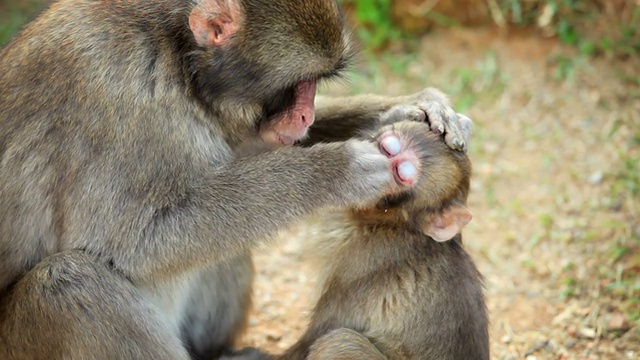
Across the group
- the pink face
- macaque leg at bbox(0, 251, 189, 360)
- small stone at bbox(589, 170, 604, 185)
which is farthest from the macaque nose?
small stone at bbox(589, 170, 604, 185)

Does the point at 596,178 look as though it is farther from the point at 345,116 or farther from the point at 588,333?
the point at 345,116

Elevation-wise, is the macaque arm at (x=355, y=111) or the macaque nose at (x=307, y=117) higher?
the macaque nose at (x=307, y=117)

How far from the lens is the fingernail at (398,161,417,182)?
5160mm

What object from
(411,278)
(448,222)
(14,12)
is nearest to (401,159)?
(448,222)

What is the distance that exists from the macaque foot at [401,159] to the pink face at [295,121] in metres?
0.44

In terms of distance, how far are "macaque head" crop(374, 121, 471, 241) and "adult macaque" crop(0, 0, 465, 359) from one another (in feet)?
0.60

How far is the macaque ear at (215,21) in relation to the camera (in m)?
4.95

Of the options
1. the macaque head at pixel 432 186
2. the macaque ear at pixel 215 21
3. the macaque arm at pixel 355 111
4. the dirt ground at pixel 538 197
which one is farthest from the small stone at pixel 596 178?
the macaque ear at pixel 215 21

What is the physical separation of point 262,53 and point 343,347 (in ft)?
5.33

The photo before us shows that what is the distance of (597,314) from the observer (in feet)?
22.2

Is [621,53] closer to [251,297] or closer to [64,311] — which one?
[251,297]

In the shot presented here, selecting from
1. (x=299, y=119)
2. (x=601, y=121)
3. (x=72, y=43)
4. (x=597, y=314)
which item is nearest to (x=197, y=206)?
(x=299, y=119)

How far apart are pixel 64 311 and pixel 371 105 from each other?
235cm

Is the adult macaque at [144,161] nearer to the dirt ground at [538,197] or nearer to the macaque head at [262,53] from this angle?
the macaque head at [262,53]
